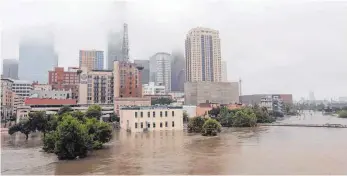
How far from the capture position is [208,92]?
88.0 metres

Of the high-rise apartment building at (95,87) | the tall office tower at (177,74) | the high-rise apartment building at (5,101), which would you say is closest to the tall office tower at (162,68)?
the tall office tower at (177,74)

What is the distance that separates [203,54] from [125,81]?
4366 centimetres

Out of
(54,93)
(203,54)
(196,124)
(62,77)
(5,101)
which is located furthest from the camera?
(203,54)

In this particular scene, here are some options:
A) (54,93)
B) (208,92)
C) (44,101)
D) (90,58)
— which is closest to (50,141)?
(44,101)

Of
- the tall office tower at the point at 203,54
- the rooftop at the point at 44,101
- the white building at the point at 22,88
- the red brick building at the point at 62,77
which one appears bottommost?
the rooftop at the point at 44,101

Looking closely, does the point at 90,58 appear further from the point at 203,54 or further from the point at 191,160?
the point at 191,160

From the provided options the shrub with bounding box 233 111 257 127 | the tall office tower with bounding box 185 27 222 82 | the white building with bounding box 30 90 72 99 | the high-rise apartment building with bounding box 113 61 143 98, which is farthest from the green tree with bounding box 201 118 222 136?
the tall office tower with bounding box 185 27 222 82

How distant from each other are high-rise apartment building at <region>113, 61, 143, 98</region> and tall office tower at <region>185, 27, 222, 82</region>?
39.8m

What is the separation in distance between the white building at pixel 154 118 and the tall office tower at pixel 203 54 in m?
65.3

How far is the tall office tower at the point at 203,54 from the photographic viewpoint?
10006 cm

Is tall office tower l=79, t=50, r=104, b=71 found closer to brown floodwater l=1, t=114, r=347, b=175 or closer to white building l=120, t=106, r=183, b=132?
white building l=120, t=106, r=183, b=132

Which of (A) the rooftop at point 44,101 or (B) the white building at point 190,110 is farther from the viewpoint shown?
(B) the white building at point 190,110

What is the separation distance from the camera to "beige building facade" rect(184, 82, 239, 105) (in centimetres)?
8669

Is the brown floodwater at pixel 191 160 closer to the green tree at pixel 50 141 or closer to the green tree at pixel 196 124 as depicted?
the green tree at pixel 50 141
